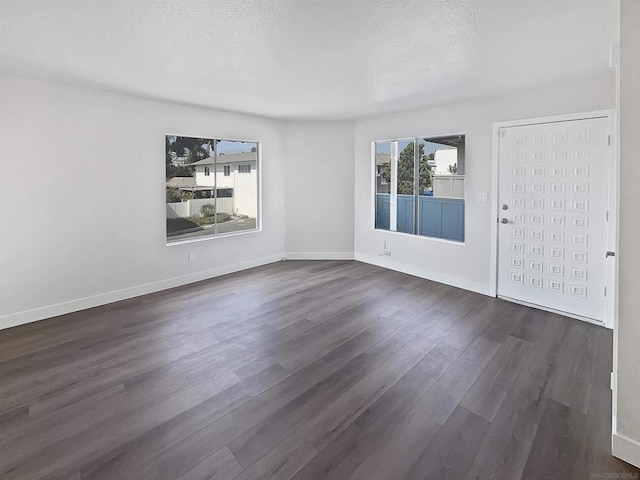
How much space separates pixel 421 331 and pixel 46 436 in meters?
2.88

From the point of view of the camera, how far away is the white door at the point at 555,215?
11.4 ft

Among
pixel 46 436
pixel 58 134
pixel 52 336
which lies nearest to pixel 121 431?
pixel 46 436

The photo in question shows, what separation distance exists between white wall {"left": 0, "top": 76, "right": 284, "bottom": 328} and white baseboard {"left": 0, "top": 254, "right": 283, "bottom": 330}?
0.01 meters

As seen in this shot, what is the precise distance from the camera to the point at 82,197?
3906mm

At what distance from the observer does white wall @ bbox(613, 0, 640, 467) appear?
167 cm

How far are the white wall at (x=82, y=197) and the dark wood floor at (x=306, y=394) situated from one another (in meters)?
0.41

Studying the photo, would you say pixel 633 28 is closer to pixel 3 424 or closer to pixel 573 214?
pixel 573 214

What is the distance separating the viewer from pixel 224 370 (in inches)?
105

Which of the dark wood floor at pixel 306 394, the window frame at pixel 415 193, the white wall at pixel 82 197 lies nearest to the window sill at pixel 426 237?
the window frame at pixel 415 193

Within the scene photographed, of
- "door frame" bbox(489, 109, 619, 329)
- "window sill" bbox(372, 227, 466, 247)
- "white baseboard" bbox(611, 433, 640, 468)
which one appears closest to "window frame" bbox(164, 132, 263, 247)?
"window sill" bbox(372, 227, 466, 247)

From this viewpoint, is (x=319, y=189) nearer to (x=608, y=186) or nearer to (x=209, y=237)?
(x=209, y=237)

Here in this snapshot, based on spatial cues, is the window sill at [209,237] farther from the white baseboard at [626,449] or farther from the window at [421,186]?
the white baseboard at [626,449]

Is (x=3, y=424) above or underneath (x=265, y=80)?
underneath

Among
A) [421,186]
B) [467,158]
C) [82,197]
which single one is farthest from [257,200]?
[467,158]
